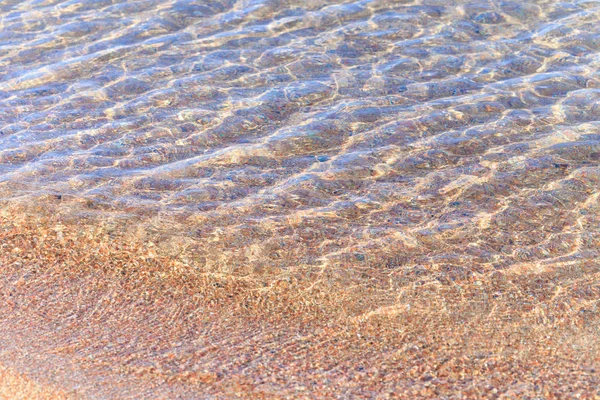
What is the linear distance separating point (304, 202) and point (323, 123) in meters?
1.13

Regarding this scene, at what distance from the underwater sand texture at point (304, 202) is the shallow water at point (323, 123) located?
0.07 feet

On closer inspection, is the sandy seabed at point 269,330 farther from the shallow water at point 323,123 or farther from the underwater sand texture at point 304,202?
the shallow water at point 323,123

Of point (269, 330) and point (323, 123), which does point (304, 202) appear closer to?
point (323, 123)

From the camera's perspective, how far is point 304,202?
16.1 feet

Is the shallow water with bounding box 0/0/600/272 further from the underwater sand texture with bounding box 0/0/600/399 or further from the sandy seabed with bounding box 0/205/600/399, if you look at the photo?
the sandy seabed with bounding box 0/205/600/399

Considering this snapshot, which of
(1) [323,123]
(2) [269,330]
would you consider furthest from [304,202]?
(2) [269,330]

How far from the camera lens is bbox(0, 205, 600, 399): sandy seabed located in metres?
3.42

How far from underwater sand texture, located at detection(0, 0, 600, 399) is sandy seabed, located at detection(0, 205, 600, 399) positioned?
0.04ft

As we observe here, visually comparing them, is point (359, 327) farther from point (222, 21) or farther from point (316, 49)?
point (222, 21)

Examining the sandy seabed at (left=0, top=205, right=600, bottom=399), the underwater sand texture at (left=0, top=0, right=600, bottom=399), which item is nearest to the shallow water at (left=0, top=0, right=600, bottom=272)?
the underwater sand texture at (left=0, top=0, right=600, bottom=399)

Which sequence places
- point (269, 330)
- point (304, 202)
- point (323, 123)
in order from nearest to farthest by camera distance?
point (269, 330)
point (304, 202)
point (323, 123)

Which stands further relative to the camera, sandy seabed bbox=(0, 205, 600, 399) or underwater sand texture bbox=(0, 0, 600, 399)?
underwater sand texture bbox=(0, 0, 600, 399)

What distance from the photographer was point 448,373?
349 centimetres

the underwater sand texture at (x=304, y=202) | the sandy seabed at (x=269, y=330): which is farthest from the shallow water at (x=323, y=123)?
the sandy seabed at (x=269, y=330)
